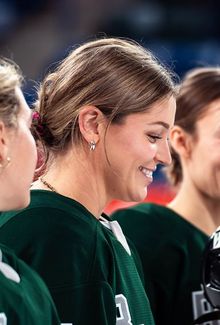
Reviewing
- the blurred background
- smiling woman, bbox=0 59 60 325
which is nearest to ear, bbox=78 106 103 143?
smiling woman, bbox=0 59 60 325

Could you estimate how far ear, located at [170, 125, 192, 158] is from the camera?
234 cm

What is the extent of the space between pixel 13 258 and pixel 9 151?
17cm

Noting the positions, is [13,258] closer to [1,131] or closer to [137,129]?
[1,131]

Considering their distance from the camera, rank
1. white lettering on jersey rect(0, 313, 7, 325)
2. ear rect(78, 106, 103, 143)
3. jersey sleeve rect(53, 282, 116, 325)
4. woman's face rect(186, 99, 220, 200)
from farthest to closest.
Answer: woman's face rect(186, 99, 220, 200) → ear rect(78, 106, 103, 143) → jersey sleeve rect(53, 282, 116, 325) → white lettering on jersey rect(0, 313, 7, 325)

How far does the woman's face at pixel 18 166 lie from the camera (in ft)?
4.57

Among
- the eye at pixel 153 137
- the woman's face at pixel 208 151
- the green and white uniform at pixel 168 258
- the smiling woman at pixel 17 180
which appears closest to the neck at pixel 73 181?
the eye at pixel 153 137

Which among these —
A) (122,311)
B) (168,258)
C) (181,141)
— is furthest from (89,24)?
(122,311)

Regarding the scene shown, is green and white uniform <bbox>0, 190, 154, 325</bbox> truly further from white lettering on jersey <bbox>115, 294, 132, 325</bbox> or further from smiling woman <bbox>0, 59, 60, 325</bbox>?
smiling woman <bbox>0, 59, 60, 325</bbox>

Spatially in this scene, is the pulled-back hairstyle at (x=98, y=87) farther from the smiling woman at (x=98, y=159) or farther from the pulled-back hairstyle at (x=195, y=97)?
the pulled-back hairstyle at (x=195, y=97)

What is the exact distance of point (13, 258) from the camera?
1405 millimetres

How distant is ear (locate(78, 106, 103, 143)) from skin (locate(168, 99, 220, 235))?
2.23 feet

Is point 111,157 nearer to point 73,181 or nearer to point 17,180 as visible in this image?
point 73,181

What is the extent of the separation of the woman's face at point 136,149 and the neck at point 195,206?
62cm

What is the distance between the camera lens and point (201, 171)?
2.32 meters
